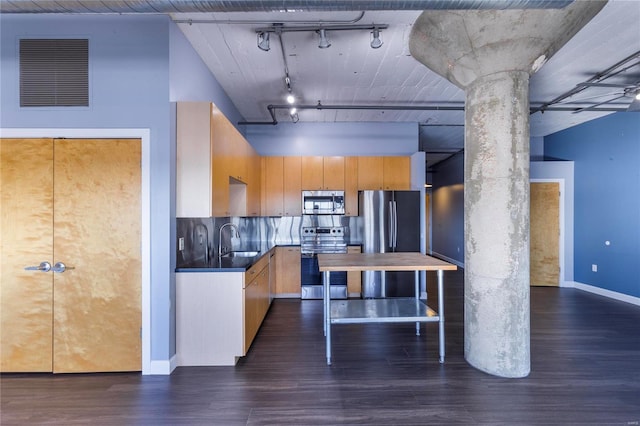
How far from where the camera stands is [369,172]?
542 centimetres

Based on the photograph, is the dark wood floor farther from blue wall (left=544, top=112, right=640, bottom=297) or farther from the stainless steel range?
blue wall (left=544, top=112, right=640, bottom=297)

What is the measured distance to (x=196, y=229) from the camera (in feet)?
11.0

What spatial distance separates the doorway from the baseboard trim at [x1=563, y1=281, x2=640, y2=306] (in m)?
7.06

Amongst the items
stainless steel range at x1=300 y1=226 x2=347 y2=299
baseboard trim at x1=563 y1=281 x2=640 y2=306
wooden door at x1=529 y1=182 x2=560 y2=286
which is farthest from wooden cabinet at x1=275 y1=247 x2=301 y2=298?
baseboard trim at x1=563 y1=281 x2=640 y2=306

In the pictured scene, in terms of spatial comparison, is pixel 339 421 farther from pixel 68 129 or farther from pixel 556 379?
pixel 68 129

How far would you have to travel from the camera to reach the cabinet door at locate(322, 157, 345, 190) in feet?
17.7

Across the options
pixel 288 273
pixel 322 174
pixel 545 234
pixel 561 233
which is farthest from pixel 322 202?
pixel 561 233

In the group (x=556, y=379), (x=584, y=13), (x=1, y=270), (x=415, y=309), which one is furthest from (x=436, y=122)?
(x=1, y=270)

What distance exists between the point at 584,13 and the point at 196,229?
13.2 feet

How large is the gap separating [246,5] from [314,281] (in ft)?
13.7

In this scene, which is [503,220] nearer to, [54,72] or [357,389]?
[357,389]

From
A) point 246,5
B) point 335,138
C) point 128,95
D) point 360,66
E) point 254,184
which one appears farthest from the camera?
point 335,138

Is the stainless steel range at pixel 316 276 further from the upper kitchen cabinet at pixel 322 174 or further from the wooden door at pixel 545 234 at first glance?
the wooden door at pixel 545 234

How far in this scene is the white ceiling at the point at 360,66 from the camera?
107 inches
